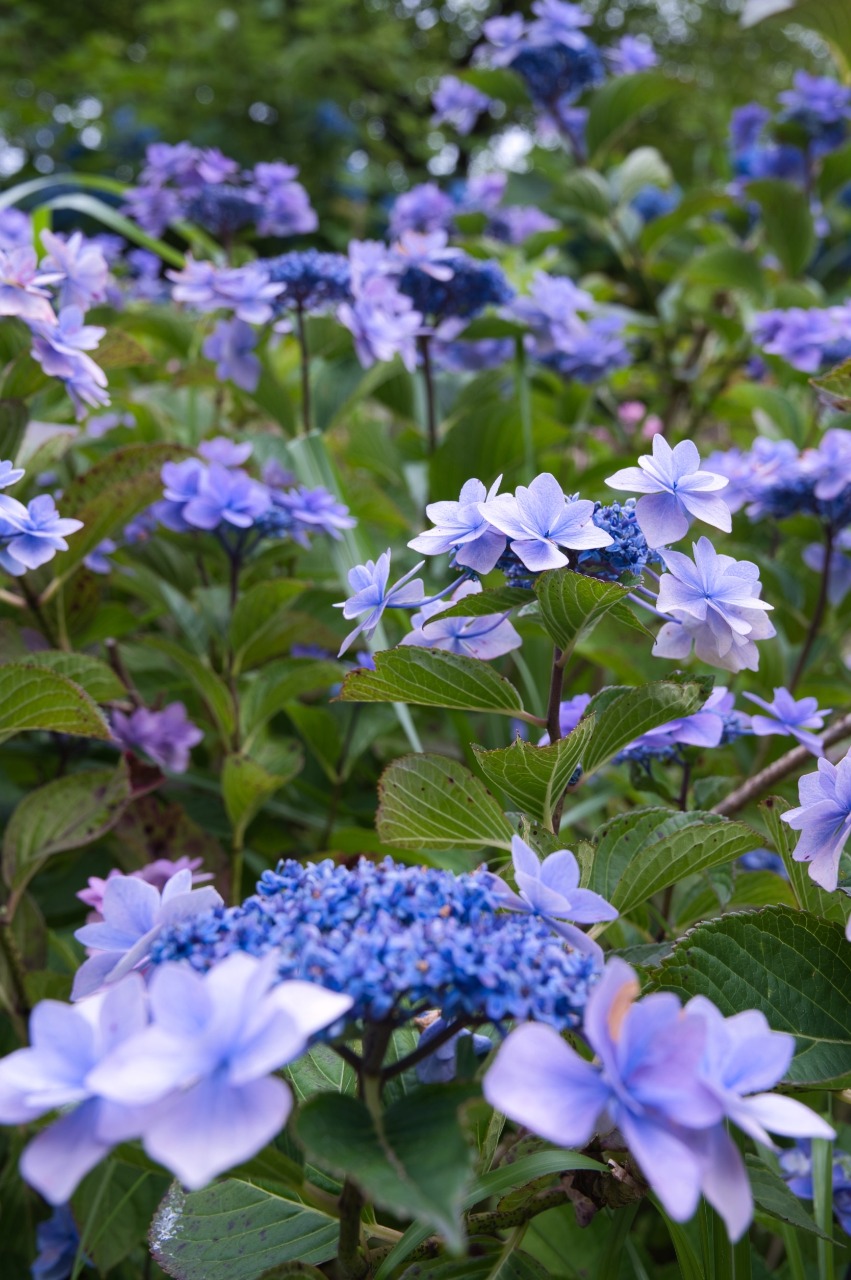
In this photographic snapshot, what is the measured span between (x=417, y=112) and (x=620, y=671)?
19.1 ft

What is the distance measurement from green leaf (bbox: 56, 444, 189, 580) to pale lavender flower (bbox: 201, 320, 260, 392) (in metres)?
0.25

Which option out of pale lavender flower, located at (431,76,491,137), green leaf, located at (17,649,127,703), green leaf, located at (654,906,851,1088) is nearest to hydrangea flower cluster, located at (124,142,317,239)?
pale lavender flower, located at (431,76,491,137)

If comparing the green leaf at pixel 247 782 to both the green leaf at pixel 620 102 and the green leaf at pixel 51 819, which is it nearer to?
the green leaf at pixel 51 819

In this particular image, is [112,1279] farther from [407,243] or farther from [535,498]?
[407,243]

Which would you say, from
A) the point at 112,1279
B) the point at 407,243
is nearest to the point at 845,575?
the point at 407,243

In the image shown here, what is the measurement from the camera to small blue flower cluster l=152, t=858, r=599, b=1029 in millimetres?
423

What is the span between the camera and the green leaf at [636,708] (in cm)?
63

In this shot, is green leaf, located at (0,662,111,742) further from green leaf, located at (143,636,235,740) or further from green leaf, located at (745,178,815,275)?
green leaf, located at (745,178,815,275)

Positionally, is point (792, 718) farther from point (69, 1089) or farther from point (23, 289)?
point (23, 289)

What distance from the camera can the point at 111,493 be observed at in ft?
Answer: 3.26

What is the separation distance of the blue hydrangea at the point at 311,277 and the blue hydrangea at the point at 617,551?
68 cm

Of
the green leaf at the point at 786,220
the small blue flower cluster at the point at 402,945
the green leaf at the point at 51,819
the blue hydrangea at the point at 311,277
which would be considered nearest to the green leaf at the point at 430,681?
the small blue flower cluster at the point at 402,945

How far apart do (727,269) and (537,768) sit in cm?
145

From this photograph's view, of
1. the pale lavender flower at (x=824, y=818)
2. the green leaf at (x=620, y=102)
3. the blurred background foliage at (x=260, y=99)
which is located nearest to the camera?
the pale lavender flower at (x=824, y=818)
